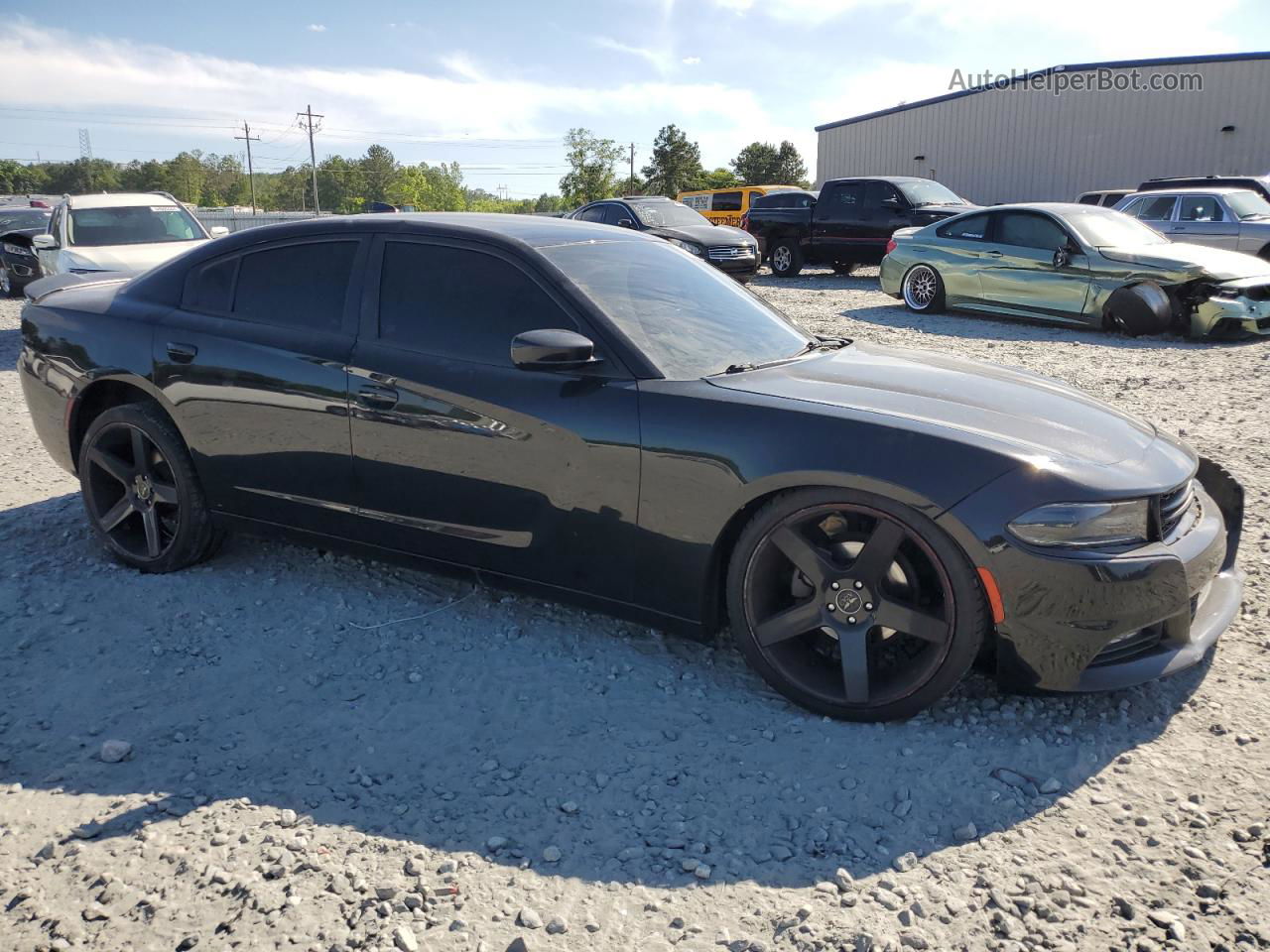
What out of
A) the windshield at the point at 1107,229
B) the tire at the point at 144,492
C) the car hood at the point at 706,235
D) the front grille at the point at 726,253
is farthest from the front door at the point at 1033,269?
the tire at the point at 144,492

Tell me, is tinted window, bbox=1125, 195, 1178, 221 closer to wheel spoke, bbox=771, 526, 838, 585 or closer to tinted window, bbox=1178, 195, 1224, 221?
tinted window, bbox=1178, 195, 1224, 221

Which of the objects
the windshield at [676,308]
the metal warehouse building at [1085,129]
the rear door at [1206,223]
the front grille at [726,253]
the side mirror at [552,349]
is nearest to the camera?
the side mirror at [552,349]

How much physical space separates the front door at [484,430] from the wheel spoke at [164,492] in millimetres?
1043

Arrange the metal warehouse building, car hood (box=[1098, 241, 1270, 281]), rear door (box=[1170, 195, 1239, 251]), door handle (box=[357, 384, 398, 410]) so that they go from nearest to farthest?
door handle (box=[357, 384, 398, 410]), car hood (box=[1098, 241, 1270, 281]), rear door (box=[1170, 195, 1239, 251]), the metal warehouse building

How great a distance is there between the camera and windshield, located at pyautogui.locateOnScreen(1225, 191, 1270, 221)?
14586 millimetres

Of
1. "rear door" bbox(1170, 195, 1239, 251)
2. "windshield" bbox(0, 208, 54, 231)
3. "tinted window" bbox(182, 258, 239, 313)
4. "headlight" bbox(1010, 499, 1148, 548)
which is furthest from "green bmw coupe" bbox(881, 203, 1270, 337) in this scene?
Answer: "windshield" bbox(0, 208, 54, 231)

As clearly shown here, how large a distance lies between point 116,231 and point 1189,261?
12.1m

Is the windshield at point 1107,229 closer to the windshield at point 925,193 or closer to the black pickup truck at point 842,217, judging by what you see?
the black pickup truck at point 842,217

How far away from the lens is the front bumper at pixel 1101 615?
2820mm

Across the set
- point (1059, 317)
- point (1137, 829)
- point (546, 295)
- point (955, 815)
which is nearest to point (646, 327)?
point (546, 295)

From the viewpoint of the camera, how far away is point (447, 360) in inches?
143

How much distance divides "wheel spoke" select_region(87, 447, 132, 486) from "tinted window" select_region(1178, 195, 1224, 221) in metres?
15.3

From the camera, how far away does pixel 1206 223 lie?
1471 cm

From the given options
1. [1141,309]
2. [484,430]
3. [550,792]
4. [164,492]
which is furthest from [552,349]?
[1141,309]
